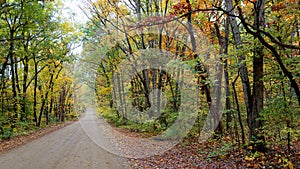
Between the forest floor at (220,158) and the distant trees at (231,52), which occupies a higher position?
the distant trees at (231,52)

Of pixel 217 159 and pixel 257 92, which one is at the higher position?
pixel 257 92

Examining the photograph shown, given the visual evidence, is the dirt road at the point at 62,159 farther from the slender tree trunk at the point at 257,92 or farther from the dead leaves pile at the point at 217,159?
the slender tree trunk at the point at 257,92

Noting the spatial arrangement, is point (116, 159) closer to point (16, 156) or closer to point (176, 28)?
point (16, 156)

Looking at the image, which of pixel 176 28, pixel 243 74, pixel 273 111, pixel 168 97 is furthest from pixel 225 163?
pixel 176 28

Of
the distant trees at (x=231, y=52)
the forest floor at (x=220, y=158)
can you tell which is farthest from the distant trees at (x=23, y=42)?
the forest floor at (x=220, y=158)

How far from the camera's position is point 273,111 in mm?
5211

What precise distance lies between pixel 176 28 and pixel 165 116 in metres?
5.38

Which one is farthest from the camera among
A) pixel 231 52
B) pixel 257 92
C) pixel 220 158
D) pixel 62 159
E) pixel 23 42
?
pixel 23 42

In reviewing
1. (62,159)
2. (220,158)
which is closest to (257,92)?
(220,158)

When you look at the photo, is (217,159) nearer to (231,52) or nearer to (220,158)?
(220,158)

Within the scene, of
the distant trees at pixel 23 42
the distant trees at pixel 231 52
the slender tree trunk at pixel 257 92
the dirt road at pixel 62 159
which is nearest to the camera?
the distant trees at pixel 231 52

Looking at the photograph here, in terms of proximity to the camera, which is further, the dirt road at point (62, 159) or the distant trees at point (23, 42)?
the distant trees at point (23, 42)

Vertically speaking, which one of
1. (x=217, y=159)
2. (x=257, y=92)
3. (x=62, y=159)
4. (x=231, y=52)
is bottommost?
(x=62, y=159)

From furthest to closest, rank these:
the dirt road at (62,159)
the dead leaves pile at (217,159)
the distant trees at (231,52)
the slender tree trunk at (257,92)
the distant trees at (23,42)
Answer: the distant trees at (23,42)
the dirt road at (62,159)
the slender tree trunk at (257,92)
the dead leaves pile at (217,159)
the distant trees at (231,52)
